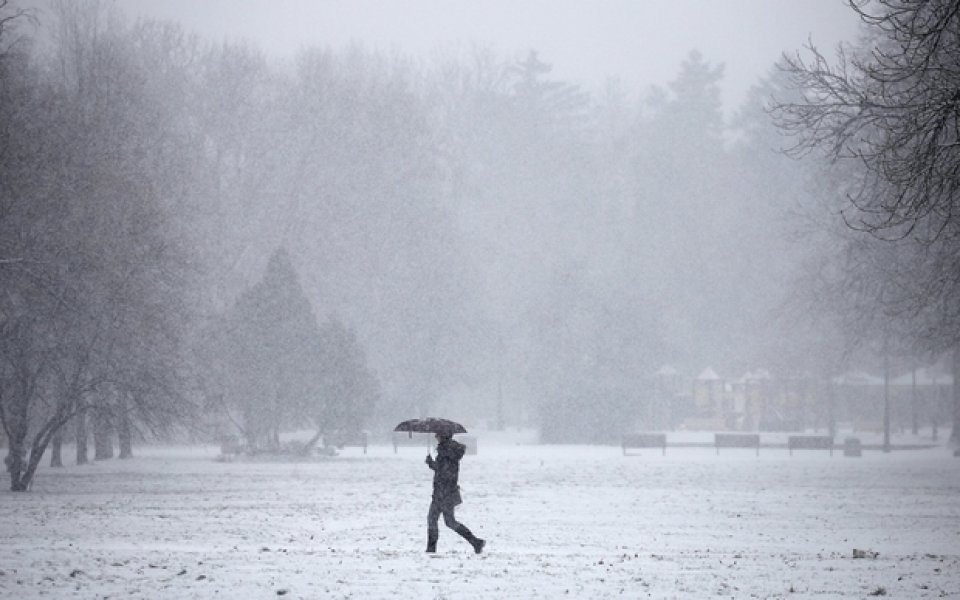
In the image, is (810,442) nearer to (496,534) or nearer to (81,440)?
(81,440)

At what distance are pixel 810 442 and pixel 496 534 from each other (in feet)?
104

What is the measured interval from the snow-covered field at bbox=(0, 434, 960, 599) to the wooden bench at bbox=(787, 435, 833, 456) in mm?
9803

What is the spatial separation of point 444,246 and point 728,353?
28576 millimetres

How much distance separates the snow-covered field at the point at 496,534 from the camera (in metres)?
13.9

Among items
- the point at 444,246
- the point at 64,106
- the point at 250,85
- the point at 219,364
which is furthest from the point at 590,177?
the point at 64,106

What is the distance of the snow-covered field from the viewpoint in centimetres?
1391

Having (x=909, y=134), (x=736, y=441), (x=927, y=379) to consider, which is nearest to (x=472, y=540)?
(x=909, y=134)

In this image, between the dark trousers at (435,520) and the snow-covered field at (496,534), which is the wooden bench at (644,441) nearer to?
the snow-covered field at (496,534)

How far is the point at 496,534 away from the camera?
1981 centimetres

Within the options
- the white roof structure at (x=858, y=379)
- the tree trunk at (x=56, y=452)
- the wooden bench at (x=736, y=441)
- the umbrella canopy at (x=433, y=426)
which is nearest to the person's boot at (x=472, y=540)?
Result: the umbrella canopy at (x=433, y=426)

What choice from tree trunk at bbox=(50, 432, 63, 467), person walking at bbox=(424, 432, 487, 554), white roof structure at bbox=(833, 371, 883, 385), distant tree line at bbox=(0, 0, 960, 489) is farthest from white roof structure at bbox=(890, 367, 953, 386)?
person walking at bbox=(424, 432, 487, 554)

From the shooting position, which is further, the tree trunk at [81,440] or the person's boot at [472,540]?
the tree trunk at [81,440]

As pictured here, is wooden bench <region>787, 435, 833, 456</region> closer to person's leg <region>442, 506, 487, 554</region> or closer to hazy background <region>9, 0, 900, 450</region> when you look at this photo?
hazy background <region>9, 0, 900, 450</region>

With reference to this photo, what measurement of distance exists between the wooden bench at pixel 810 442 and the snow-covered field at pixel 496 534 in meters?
9.80
